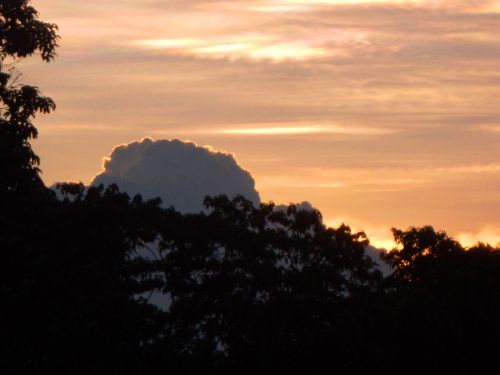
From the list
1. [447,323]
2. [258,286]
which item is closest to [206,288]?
[258,286]

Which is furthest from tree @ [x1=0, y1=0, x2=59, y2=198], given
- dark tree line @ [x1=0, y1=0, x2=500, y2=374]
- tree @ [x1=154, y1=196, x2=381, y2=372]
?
tree @ [x1=154, y1=196, x2=381, y2=372]

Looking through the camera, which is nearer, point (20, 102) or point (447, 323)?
point (20, 102)

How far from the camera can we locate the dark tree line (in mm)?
32375

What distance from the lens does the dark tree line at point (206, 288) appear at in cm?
3238

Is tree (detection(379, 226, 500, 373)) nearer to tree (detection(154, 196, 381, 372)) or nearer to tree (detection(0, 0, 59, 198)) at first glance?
tree (detection(154, 196, 381, 372))

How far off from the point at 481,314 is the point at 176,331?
37.6ft

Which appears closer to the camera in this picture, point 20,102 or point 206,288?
point 20,102

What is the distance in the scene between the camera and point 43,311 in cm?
3325

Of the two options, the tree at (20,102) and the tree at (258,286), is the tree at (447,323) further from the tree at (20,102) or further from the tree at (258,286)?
the tree at (20,102)

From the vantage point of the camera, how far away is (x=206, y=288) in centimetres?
4584

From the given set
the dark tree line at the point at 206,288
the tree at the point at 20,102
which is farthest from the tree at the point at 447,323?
the tree at the point at 20,102

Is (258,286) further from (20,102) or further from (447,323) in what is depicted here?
(20,102)

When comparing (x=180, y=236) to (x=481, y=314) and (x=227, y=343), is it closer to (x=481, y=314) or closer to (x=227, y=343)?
(x=227, y=343)

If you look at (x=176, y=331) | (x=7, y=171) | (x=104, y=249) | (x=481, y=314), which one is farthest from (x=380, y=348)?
(x=7, y=171)
